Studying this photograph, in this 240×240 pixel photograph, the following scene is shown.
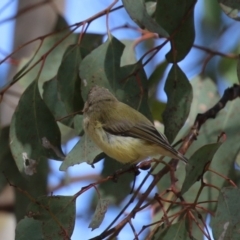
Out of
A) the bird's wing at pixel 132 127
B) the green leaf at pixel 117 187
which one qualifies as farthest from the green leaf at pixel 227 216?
the green leaf at pixel 117 187

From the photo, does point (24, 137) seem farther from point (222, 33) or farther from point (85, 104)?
point (222, 33)

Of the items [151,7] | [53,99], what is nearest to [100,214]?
[53,99]

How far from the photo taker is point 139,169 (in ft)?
5.68

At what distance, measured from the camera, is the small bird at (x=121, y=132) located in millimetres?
1764

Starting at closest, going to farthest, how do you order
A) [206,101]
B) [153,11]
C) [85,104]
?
[85,104] → [153,11] → [206,101]

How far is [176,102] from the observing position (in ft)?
6.31

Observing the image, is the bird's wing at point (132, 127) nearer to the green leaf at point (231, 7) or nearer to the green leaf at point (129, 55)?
the green leaf at point (231, 7)

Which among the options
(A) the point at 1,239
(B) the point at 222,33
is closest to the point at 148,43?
(B) the point at 222,33

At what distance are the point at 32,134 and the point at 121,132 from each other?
0.88 ft

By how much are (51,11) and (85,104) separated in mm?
1091

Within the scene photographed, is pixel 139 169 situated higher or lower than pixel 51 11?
lower

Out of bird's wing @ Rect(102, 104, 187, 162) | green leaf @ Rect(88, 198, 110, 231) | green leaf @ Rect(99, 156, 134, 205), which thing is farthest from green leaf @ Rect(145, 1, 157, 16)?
green leaf @ Rect(88, 198, 110, 231)

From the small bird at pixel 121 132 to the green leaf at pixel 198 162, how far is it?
0.58 ft

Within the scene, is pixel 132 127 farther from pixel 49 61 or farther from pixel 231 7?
pixel 49 61
